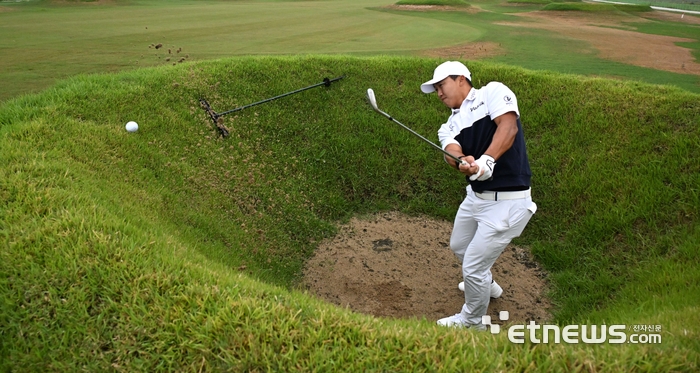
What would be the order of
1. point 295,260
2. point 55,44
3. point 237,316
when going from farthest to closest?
point 55,44 < point 295,260 < point 237,316

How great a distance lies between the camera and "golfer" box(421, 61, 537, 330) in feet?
12.8

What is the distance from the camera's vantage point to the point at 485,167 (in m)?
3.70

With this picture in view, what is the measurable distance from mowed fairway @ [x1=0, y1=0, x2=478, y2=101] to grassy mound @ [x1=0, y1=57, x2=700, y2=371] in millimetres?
3052

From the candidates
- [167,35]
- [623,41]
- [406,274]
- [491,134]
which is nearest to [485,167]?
[491,134]

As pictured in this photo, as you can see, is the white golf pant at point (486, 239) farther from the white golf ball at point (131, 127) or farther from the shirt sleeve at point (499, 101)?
the white golf ball at point (131, 127)

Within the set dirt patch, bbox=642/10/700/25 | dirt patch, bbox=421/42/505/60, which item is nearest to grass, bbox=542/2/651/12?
dirt patch, bbox=642/10/700/25

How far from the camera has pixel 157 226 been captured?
384 centimetres

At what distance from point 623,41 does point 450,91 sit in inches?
460

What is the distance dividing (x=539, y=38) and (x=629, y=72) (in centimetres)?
444

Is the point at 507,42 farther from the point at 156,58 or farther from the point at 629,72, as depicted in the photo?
the point at 156,58

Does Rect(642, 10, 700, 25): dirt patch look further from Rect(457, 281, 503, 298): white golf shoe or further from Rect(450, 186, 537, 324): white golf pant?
Rect(450, 186, 537, 324): white golf pant

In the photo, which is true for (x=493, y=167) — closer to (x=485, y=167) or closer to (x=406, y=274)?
(x=485, y=167)

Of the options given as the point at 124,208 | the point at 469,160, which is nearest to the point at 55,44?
the point at 124,208

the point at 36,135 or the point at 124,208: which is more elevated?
the point at 36,135
